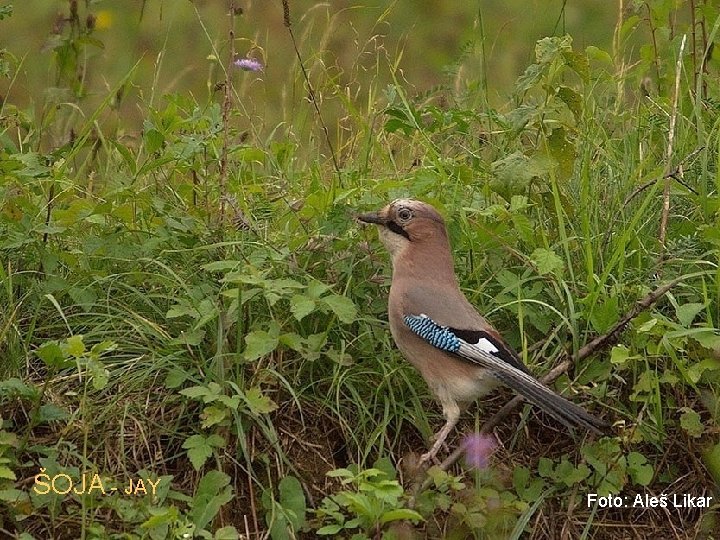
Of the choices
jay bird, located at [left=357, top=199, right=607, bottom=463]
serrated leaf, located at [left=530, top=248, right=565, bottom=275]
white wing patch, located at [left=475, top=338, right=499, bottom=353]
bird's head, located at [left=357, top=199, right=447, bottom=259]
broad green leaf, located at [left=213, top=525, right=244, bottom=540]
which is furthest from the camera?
bird's head, located at [left=357, top=199, right=447, bottom=259]

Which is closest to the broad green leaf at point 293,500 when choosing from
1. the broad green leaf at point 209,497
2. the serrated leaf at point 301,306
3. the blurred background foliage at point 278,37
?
the broad green leaf at point 209,497

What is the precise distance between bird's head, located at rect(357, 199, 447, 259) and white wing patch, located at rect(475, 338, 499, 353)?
49 centimetres

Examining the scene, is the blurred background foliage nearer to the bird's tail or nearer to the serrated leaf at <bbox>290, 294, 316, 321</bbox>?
the serrated leaf at <bbox>290, 294, 316, 321</bbox>

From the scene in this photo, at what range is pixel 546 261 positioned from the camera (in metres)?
5.30

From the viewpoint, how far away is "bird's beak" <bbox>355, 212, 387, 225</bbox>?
18.0 ft

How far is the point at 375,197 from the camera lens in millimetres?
5738

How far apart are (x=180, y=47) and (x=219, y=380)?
18.9 ft

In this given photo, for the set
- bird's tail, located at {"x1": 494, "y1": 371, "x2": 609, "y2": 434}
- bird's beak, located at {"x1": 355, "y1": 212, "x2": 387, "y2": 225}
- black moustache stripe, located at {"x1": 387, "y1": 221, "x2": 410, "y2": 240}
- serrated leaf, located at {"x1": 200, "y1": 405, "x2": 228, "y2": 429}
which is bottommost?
serrated leaf, located at {"x1": 200, "y1": 405, "x2": 228, "y2": 429}

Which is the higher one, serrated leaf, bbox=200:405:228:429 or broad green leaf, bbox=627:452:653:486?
serrated leaf, bbox=200:405:228:429

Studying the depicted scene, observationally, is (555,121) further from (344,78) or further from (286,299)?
(344,78)

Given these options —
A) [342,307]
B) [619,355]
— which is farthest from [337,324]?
[619,355]

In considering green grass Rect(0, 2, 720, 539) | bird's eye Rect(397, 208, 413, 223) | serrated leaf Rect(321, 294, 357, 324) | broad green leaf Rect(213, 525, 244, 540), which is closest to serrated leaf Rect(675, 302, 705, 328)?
green grass Rect(0, 2, 720, 539)

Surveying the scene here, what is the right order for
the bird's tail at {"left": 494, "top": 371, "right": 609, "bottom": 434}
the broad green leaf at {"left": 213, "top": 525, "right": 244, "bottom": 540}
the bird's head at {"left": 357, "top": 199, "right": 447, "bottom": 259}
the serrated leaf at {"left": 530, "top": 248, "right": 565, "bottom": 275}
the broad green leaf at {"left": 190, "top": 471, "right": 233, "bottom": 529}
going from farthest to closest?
the bird's head at {"left": 357, "top": 199, "right": 447, "bottom": 259} → the serrated leaf at {"left": 530, "top": 248, "right": 565, "bottom": 275} → the bird's tail at {"left": 494, "top": 371, "right": 609, "bottom": 434} → the broad green leaf at {"left": 190, "top": 471, "right": 233, "bottom": 529} → the broad green leaf at {"left": 213, "top": 525, "right": 244, "bottom": 540}

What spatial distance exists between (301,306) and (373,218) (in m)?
0.59
